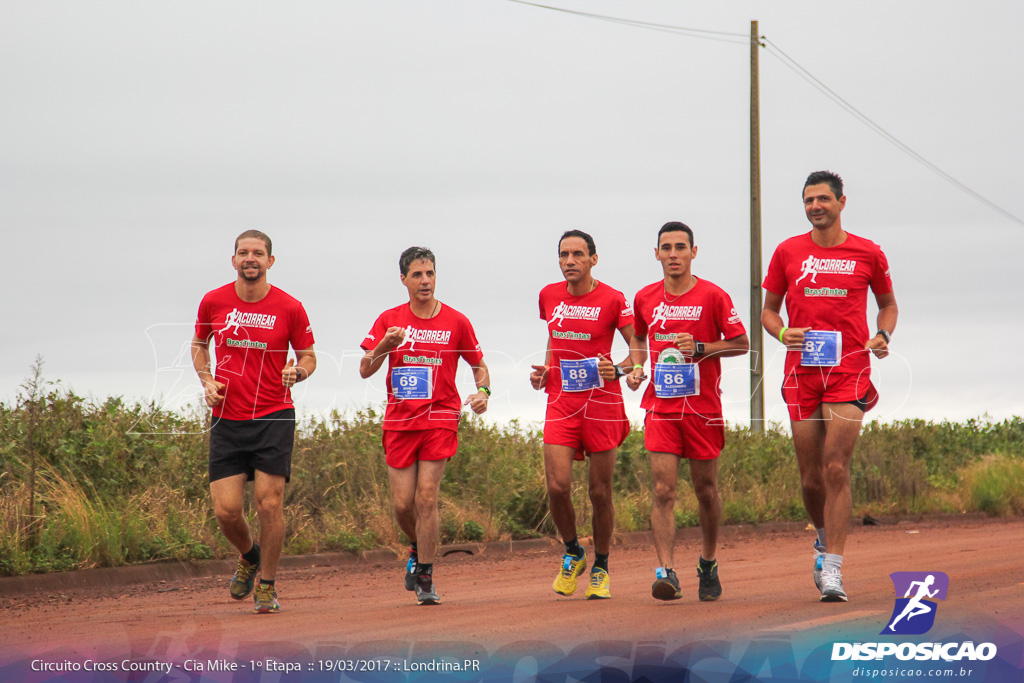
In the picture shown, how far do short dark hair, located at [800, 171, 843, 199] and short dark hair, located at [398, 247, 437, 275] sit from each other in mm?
3038

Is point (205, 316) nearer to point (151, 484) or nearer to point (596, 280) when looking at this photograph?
point (596, 280)

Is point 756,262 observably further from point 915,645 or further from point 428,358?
point 915,645

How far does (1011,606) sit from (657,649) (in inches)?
112

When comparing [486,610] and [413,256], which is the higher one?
[413,256]

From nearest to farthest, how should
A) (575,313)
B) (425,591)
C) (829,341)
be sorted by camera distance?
(829,341)
(425,591)
(575,313)

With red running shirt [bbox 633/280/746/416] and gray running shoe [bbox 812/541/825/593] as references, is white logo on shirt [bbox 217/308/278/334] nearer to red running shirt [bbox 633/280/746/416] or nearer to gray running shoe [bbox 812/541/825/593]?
red running shirt [bbox 633/280/746/416]

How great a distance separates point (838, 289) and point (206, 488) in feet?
29.3

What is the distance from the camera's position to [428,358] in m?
9.81

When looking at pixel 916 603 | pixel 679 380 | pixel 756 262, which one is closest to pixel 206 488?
pixel 679 380

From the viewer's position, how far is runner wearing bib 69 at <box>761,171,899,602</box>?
8.76m

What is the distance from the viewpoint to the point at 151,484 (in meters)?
14.7

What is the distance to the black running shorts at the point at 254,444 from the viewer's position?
9391 mm

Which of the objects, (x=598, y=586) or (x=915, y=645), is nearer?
(x=915, y=645)

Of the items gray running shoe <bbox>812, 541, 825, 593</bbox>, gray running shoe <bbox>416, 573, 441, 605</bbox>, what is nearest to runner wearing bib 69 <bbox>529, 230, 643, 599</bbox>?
gray running shoe <bbox>416, 573, 441, 605</bbox>
